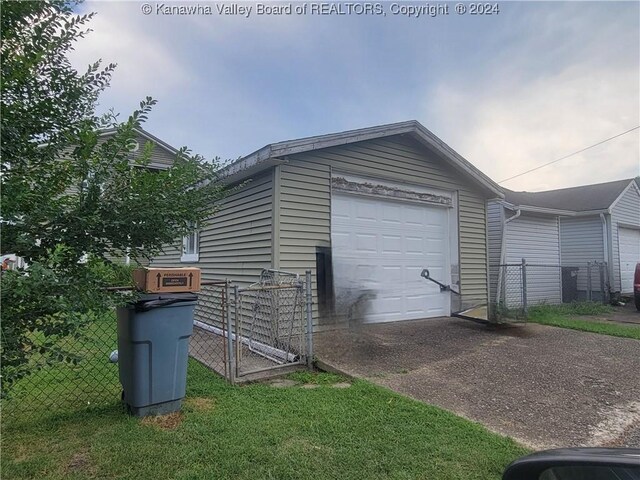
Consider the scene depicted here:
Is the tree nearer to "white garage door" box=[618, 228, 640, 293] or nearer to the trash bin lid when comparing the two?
the trash bin lid

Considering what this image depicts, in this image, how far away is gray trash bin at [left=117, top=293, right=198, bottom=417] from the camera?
10.4ft

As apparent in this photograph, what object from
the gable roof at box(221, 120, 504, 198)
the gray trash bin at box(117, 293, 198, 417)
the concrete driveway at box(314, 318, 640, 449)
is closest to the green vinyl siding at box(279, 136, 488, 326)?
the gable roof at box(221, 120, 504, 198)

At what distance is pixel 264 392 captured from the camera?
12.7 ft

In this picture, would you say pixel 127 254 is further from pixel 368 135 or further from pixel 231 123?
pixel 231 123

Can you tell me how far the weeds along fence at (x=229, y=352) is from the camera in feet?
11.8

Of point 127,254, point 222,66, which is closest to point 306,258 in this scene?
point 127,254

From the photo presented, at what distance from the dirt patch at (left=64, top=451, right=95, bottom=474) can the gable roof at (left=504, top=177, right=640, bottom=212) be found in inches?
477

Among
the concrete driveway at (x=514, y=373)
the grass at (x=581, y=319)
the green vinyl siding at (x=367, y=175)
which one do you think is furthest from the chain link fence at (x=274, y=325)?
the grass at (x=581, y=319)

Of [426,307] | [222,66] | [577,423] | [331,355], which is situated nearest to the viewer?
[577,423]

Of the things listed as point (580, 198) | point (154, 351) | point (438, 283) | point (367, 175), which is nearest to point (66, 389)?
point (154, 351)

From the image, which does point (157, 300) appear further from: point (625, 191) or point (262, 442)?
point (625, 191)

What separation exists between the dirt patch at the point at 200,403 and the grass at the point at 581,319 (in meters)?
7.28

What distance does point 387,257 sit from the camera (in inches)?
287

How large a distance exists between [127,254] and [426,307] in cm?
660
